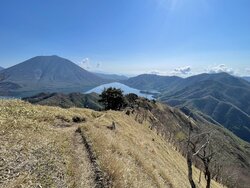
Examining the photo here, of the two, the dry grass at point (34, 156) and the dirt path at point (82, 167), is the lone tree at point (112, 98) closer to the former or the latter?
the dry grass at point (34, 156)

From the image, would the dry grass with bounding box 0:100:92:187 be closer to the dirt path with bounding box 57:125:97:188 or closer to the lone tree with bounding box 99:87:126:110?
the dirt path with bounding box 57:125:97:188

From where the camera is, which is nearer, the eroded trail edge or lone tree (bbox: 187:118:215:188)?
the eroded trail edge

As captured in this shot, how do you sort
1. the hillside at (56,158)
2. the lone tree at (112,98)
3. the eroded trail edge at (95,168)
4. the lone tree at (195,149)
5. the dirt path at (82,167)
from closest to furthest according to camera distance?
the hillside at (56,158), the dirt path at (82,167), the eroded trail edge at (95,168), the lone tree at (195,149), the lone tree at (112,98)

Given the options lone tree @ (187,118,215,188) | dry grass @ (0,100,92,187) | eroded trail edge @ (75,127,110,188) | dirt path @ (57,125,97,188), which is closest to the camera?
dry grass @ (0,100,92,187)

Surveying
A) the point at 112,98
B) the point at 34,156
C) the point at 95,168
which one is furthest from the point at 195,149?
the point at 112,98

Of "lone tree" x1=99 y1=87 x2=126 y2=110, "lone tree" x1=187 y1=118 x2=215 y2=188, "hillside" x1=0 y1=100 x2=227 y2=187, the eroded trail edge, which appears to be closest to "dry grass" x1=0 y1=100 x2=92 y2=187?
"hillside" x1=0 y1=100 x2=227 y2=187

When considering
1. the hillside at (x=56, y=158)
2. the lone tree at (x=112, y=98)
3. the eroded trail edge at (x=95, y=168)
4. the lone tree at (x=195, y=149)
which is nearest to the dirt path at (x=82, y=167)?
the hillside at (x=56, y=158)

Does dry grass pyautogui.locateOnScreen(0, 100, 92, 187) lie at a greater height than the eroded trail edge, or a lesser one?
greater

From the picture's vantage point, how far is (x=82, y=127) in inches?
1210

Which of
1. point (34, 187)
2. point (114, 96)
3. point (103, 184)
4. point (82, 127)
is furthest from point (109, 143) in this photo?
point (114, 96)

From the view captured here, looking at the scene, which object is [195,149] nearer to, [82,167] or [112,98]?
[82,167]

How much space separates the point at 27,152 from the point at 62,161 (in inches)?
105

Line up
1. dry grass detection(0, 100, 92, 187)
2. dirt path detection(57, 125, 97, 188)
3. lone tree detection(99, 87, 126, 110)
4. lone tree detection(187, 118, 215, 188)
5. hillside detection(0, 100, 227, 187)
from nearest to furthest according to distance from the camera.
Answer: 1. dry grass detection(0, 100, 92, 187)
2. hillside detection(0, 100, 227, 187)
3. dirt path detection(57, 125, 97, 188)
4. lone tree detection(187, 118, 215, 188)
5. lone tree detection(99, 87, 126, 110)

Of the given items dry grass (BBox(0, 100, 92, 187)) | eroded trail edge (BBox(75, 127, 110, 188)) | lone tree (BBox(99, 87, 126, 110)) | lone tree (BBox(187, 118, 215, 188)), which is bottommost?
lone tree (BBox(99, 87, 126, 110))
